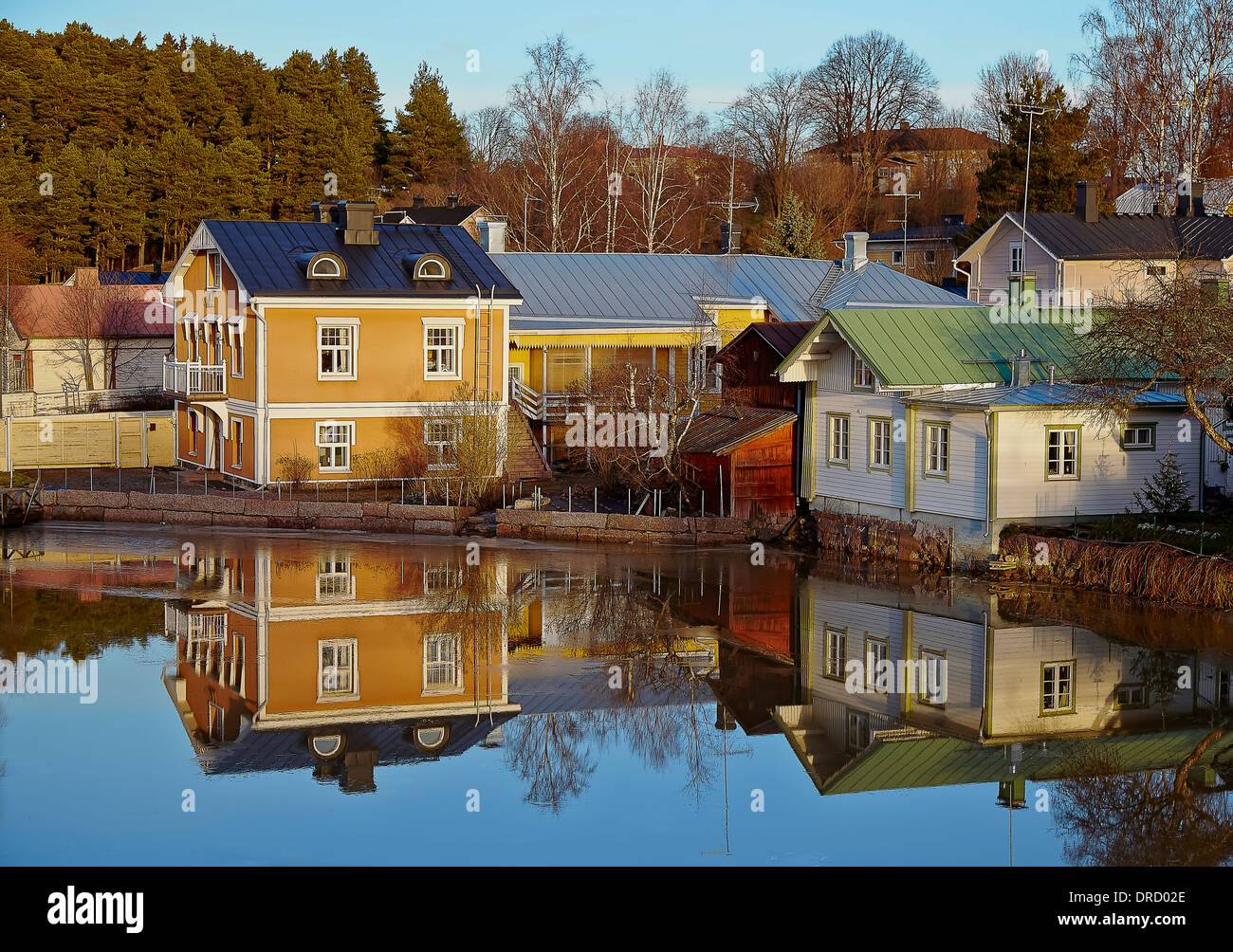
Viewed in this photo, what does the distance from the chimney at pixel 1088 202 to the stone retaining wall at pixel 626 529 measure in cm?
2609

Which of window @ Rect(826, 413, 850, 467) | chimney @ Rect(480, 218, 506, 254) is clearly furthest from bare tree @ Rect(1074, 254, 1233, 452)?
chimney @ Rect(480, 218, 506, 254)

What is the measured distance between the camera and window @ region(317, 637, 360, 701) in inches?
720

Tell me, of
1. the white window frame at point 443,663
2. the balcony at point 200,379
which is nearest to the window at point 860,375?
the white window frame at point 443,663

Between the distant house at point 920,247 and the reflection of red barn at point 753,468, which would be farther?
the distant house at point 920,247

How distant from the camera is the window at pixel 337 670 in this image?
60.0 ft

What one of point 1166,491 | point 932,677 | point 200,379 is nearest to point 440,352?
point 200,379

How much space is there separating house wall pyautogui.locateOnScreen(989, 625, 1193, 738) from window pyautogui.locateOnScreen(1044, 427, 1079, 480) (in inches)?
196

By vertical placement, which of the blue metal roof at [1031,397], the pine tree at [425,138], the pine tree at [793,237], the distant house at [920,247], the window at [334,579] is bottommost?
the window at [334,579]

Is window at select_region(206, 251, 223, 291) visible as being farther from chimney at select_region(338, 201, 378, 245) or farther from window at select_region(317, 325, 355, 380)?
window at select_region(317, 325, 355, 380)

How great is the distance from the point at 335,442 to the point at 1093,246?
27.7m

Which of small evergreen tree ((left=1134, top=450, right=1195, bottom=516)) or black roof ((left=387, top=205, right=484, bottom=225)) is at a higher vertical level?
black roof ((left=387, top=205, right=484, bottom=225))

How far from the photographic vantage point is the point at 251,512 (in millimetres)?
31656

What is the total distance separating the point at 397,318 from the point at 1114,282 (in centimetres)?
2492

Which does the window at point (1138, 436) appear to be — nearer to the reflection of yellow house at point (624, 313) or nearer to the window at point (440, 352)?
the reflection of yellow house at point (624, 313)
